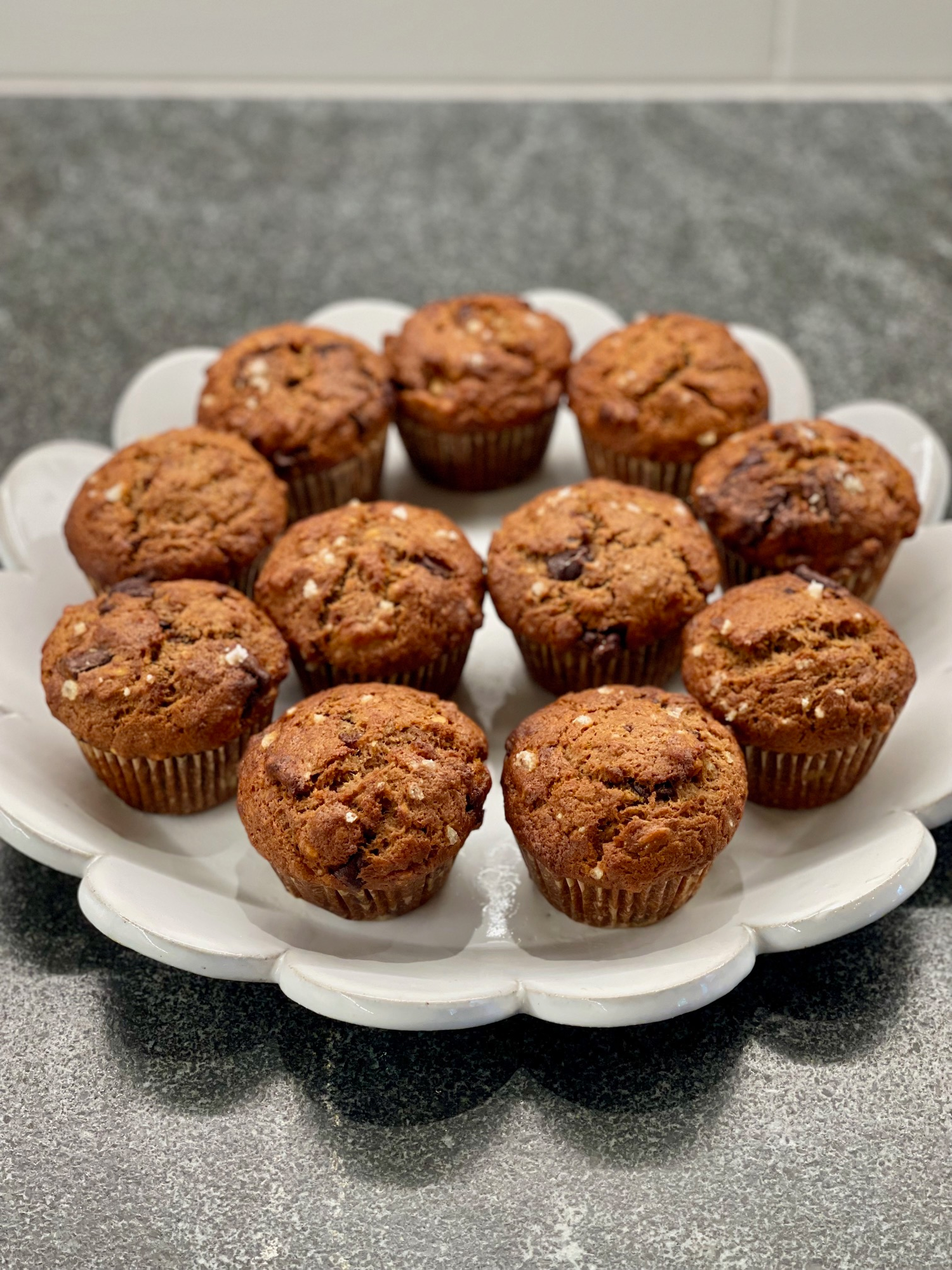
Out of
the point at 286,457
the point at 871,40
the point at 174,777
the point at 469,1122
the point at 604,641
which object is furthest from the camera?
the point at 871,40

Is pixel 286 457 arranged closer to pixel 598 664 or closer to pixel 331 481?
pixel 331 481

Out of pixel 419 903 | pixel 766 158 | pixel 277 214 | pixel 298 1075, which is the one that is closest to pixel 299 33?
pixel 277 214

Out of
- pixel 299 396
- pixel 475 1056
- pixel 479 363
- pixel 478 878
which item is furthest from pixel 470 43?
pixel 475 1056

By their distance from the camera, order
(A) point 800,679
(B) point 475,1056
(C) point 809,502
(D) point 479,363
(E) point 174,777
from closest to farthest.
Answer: (B) point 475,1056, (A) point 800,679, (E) point 174,777, (C) point 809,502, (D) point 479,363

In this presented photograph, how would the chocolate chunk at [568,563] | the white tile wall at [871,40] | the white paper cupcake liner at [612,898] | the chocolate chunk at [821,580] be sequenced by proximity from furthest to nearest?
the white tile wall at [871,40] < the chocolate chunk at [568,563] < the chocolate chunk at [821,580] < the white paper cupcake liner at [612,898]

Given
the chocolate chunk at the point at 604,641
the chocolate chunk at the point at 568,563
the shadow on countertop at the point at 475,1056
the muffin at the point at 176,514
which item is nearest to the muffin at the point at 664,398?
the chocolate chunk at the point at 568,563

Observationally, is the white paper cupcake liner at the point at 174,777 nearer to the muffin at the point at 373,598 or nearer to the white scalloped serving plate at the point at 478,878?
the white scalloped serving plate at the point at 478,878

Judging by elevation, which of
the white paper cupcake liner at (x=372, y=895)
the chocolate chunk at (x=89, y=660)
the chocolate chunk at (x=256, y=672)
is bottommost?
the white paper cupcake liner at (x=372, y=895)

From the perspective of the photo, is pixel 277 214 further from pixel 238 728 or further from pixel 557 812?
pixel 557 812
